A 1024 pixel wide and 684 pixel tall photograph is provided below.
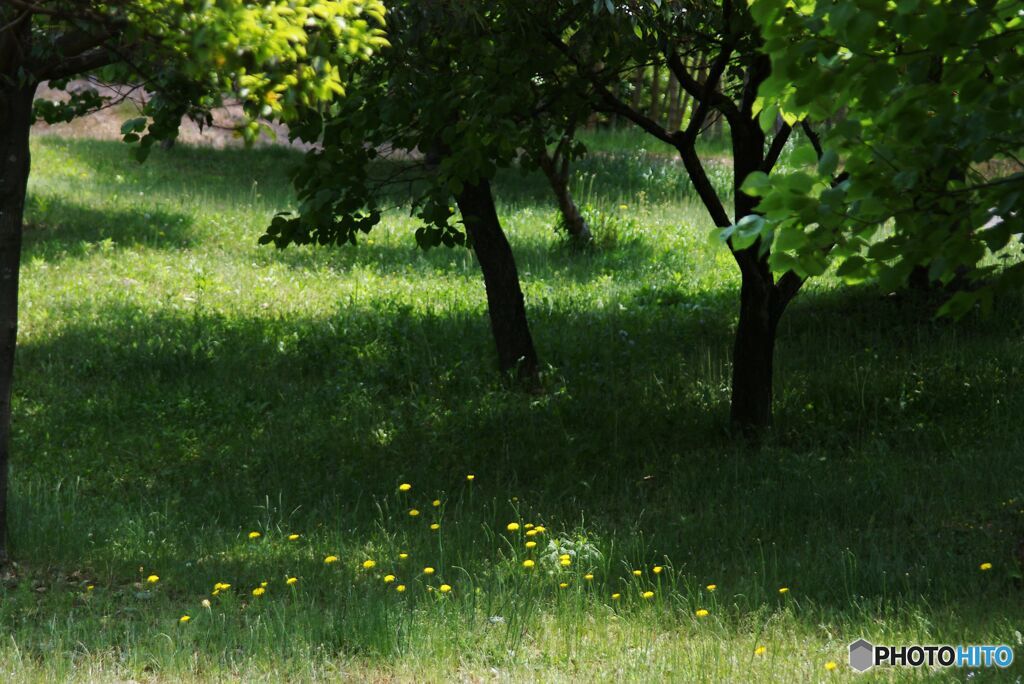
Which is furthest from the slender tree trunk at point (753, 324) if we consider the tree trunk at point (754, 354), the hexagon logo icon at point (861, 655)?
the hexagon logo icon at point (861, 655)

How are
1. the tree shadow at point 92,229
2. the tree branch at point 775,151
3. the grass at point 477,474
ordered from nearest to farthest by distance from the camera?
the grass at point 477,474 < the tree branch at point 775,151 < the tree shadow at point 92,229

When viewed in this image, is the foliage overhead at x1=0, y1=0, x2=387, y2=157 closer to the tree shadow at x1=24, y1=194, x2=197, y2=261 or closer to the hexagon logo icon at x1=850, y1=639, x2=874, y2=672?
the hexagon logo icon at x1=850, y1=639, x2=874, y2=672

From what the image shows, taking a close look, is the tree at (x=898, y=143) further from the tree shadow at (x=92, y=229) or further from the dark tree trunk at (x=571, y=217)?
the tree shadow at (x=92, y=229)

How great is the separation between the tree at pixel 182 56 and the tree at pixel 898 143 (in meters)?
1.58

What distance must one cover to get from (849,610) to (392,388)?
5530 mm

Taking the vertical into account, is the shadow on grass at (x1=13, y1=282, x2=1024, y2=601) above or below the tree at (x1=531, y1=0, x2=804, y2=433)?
below

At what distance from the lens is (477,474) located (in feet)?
25.8

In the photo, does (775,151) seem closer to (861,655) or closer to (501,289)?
(501,289)

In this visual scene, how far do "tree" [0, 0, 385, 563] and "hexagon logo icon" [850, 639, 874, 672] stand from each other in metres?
3.02

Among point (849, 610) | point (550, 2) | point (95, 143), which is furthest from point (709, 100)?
point (95, 143)

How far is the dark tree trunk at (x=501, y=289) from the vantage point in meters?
9.52

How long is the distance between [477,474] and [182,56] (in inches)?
169

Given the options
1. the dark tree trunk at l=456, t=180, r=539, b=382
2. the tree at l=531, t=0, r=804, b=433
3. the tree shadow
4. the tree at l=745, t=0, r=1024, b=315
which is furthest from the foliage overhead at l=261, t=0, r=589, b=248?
the tree shadow

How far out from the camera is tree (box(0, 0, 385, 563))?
3.72 meters
